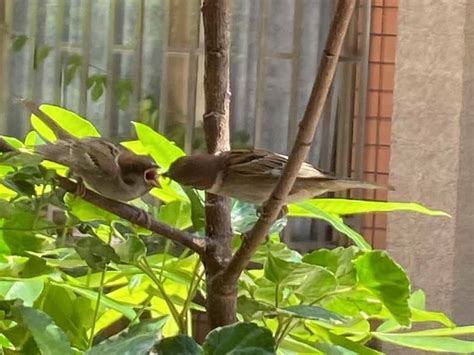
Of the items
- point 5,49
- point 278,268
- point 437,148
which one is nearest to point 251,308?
point 278,268

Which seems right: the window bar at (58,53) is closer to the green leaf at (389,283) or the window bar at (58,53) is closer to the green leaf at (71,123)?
the green leaf at (71,123)

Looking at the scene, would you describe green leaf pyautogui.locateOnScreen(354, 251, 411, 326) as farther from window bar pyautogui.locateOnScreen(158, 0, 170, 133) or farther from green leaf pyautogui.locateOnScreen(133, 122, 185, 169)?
window bar pyautogui.locateOnScreen(158, 0, 170, 133)

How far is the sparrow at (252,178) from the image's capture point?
48 centimetres

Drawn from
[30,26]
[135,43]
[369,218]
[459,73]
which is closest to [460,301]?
[369,218]

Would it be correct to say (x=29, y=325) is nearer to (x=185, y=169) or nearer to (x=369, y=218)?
(x=185, y=169)

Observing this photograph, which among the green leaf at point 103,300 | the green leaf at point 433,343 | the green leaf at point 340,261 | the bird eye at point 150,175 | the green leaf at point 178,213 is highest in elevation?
the bird eye at point 150,175

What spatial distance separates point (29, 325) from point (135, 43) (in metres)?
1.60

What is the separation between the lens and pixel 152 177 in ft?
1.73

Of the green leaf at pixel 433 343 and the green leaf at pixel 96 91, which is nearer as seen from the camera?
the green leaf at pixel 433 343

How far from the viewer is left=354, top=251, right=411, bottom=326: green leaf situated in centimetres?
46

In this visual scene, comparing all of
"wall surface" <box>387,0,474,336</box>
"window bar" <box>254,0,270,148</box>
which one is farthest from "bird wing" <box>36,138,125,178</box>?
"window bar" <box>254,0,270,148</box>

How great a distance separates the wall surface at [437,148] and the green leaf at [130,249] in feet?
4.61

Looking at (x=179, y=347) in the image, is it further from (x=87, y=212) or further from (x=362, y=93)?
(x=362, y=93)

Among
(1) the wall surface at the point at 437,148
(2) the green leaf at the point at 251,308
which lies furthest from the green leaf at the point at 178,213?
(1) the wall surface at the point at 437,148
